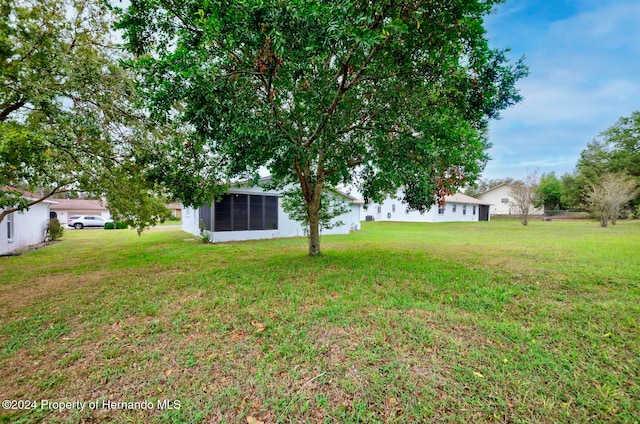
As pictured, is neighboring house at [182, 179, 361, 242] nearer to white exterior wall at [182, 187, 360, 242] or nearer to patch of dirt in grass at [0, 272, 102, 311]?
white exterior wall at [182, 187, 360, 242]

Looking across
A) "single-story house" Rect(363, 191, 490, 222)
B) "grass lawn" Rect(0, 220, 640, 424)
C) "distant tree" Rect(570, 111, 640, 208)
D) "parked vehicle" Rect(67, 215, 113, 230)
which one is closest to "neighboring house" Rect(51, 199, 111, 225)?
"parked vehicle" Rect(67, 215, 113, 230)

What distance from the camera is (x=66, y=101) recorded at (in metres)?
6.04

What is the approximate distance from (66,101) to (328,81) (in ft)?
19.8

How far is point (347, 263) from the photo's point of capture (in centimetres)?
710

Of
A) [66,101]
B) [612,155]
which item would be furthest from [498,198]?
[66,101]

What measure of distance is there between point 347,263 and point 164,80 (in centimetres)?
560

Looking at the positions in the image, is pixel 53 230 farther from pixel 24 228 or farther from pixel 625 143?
pixel 625 143

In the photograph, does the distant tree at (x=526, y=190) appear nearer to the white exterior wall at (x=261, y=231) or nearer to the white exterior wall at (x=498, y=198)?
the white exterior wall at (x=261, y=231)

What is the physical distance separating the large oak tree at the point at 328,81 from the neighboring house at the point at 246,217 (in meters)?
5.53

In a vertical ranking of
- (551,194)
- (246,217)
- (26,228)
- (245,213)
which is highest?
(551,194)

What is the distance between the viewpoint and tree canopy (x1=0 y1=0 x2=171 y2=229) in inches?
205

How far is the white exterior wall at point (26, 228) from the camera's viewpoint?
10.6 m

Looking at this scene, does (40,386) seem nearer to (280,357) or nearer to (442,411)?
(280,357)

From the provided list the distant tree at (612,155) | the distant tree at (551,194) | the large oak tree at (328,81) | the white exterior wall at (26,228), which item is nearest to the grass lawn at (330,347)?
the large oak tree at (328,81)
